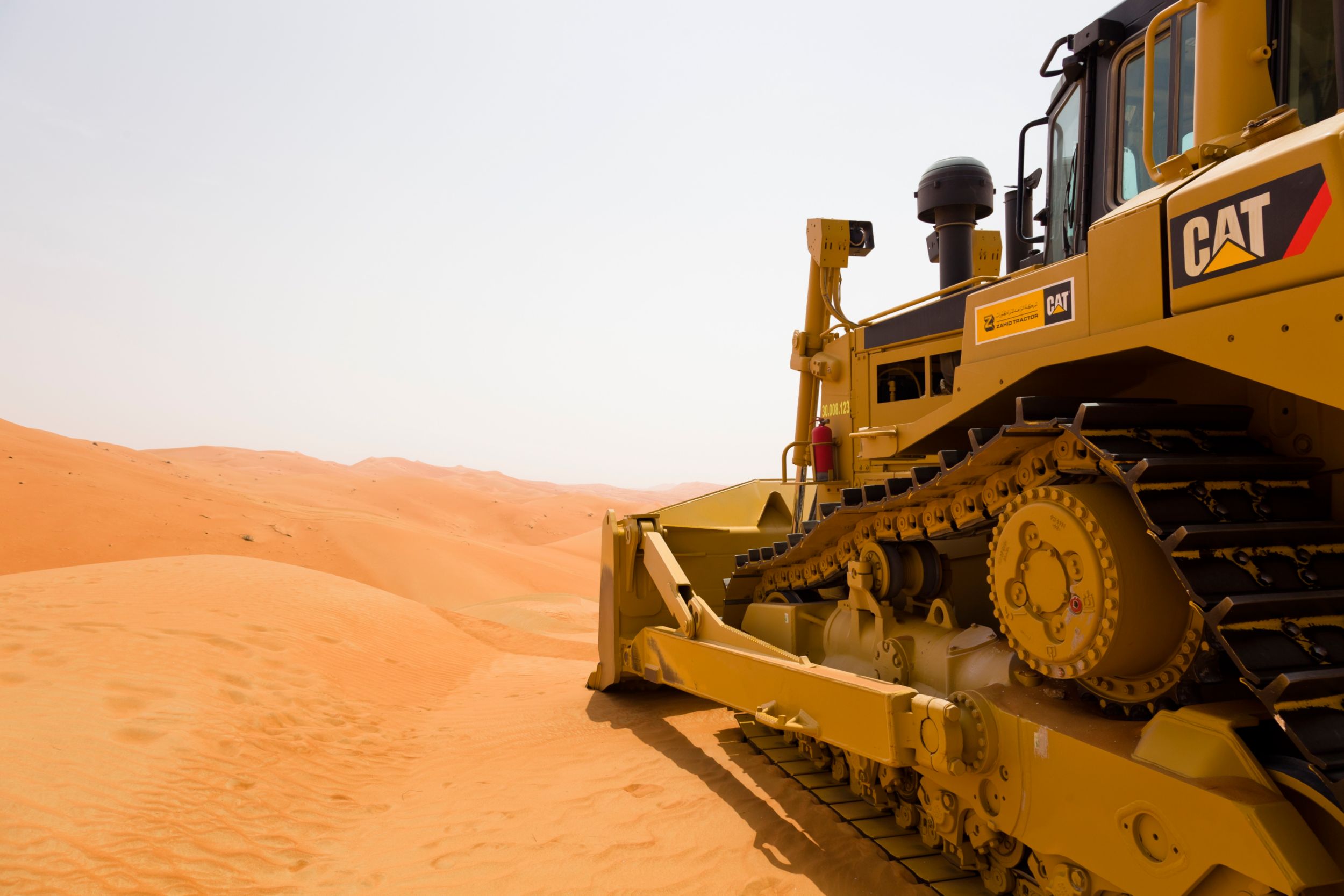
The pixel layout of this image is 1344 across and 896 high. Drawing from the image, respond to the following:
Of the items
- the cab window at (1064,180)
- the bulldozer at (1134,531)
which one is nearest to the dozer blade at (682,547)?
the bulldozer at (1134,531)

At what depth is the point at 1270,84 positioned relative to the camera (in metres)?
2.80

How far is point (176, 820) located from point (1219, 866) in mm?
4924

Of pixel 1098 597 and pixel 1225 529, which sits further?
pixel 1098 597

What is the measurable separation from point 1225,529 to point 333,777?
224 inches

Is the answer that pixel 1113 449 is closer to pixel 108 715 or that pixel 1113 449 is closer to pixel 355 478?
pixel 108 715

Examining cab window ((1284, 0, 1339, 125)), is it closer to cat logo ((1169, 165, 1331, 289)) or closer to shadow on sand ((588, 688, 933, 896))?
cat logo ((1169, 165, 1331, 289))

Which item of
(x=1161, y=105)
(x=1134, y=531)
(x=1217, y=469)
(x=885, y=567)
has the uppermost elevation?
(x=1161, y=105)

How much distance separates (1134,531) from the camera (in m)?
2.74

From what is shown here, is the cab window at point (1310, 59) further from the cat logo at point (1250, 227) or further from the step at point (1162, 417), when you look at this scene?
the step at point (1162, 417)

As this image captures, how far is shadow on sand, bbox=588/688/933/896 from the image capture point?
12.9ft

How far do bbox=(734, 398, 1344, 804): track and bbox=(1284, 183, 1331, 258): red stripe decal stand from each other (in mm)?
645

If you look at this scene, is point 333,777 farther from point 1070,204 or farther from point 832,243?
point 1070,204

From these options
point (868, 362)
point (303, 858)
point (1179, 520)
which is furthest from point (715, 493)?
point (1179, 520)

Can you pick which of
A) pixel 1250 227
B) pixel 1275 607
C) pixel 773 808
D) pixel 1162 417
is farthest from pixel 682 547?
pixel 1250 227
